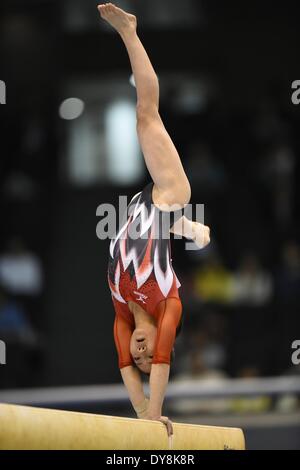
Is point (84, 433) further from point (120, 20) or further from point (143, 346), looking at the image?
point (120, 20)

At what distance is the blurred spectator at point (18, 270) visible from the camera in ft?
37.6

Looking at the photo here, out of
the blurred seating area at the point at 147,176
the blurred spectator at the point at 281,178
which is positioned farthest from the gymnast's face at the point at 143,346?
the blurred spectator at the point at 281,178

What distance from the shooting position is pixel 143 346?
18.1 feet

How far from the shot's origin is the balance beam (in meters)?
Answer: 4.61

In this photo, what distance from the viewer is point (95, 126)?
14.7 m

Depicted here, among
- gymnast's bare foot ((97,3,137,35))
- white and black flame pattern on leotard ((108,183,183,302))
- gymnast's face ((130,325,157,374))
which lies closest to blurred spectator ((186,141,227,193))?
white and black flame pattern on leotard ((108,183,183,302))

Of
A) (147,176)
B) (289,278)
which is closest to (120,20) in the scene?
(289,278)

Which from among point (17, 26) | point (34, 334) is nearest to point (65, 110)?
point (17, 26)

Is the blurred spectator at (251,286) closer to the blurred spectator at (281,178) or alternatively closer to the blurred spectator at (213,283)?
the blurred spectator at (213,283)

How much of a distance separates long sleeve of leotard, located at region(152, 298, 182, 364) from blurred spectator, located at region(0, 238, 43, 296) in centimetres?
590

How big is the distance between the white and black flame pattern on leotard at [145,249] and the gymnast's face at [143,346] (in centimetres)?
22

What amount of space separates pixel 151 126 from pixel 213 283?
6161 mm

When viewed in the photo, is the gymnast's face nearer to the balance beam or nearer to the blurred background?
the balance beam
